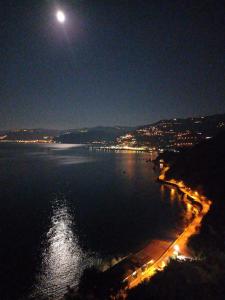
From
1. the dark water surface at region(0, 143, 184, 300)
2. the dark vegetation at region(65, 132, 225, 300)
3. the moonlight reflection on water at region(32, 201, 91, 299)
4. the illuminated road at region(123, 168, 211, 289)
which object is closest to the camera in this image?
the dark vegetation at region(65, 132, 225, 300)

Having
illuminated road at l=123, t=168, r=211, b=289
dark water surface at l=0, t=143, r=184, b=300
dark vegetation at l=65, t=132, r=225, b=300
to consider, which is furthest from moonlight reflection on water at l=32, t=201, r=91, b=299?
illuminated road at l=123, t=168, r=211, b=289

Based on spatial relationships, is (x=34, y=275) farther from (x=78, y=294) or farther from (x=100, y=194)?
(x=100, y=194)

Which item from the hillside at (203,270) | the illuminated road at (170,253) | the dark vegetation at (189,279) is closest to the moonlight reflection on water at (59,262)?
the dark vegetation at (189,279)

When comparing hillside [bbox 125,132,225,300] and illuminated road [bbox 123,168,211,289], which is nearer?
hillside [bbox 125,132,225,300]

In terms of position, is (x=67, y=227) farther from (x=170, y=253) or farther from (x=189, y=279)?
(x=189, y=279)

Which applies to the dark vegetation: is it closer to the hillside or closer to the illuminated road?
the hillside

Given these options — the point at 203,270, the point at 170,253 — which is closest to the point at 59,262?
the point at 170,253

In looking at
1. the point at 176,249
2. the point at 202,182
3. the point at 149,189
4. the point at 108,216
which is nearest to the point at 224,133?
the point at 202,182
